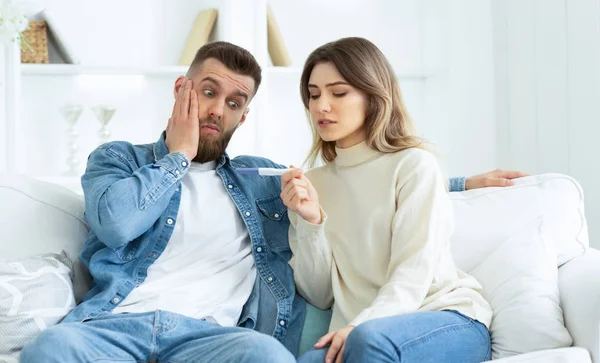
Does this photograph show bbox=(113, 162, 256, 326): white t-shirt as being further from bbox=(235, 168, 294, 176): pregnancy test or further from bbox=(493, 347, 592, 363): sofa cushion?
bbox=(493, 347, 592, 363): sofa cushion

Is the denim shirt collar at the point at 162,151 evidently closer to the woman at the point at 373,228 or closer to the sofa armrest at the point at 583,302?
the woman at the point at 373,228

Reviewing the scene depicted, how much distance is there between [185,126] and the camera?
2105 mm

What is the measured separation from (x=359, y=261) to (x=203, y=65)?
710 mm

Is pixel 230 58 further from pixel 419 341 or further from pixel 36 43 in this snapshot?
pixel 36 43

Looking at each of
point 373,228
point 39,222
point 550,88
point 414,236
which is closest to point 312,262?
point 373,228

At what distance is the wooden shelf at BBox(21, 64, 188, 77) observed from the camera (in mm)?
3639

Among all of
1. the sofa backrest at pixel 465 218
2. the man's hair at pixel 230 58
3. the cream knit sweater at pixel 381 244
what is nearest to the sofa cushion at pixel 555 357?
the cream knit sweater at pixel 381 244

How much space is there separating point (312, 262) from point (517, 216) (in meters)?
0.58

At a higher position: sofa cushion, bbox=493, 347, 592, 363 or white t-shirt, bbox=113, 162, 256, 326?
white t-shirt, bbox=113, 162, 256, 326

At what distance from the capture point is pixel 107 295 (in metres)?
1.87

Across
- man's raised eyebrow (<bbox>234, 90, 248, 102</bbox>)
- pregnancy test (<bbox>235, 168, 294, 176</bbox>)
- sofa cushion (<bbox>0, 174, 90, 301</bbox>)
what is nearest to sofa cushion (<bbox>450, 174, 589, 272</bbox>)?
pregnancy test (<bbox>235, 168, 294, 176</bbox>)

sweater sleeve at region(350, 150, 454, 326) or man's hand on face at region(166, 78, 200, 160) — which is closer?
sweater sleeve at region(350, 150, 454, 326)


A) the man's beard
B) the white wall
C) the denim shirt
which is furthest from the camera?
the white wall

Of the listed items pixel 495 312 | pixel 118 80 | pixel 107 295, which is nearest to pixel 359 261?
pixel 495 312
